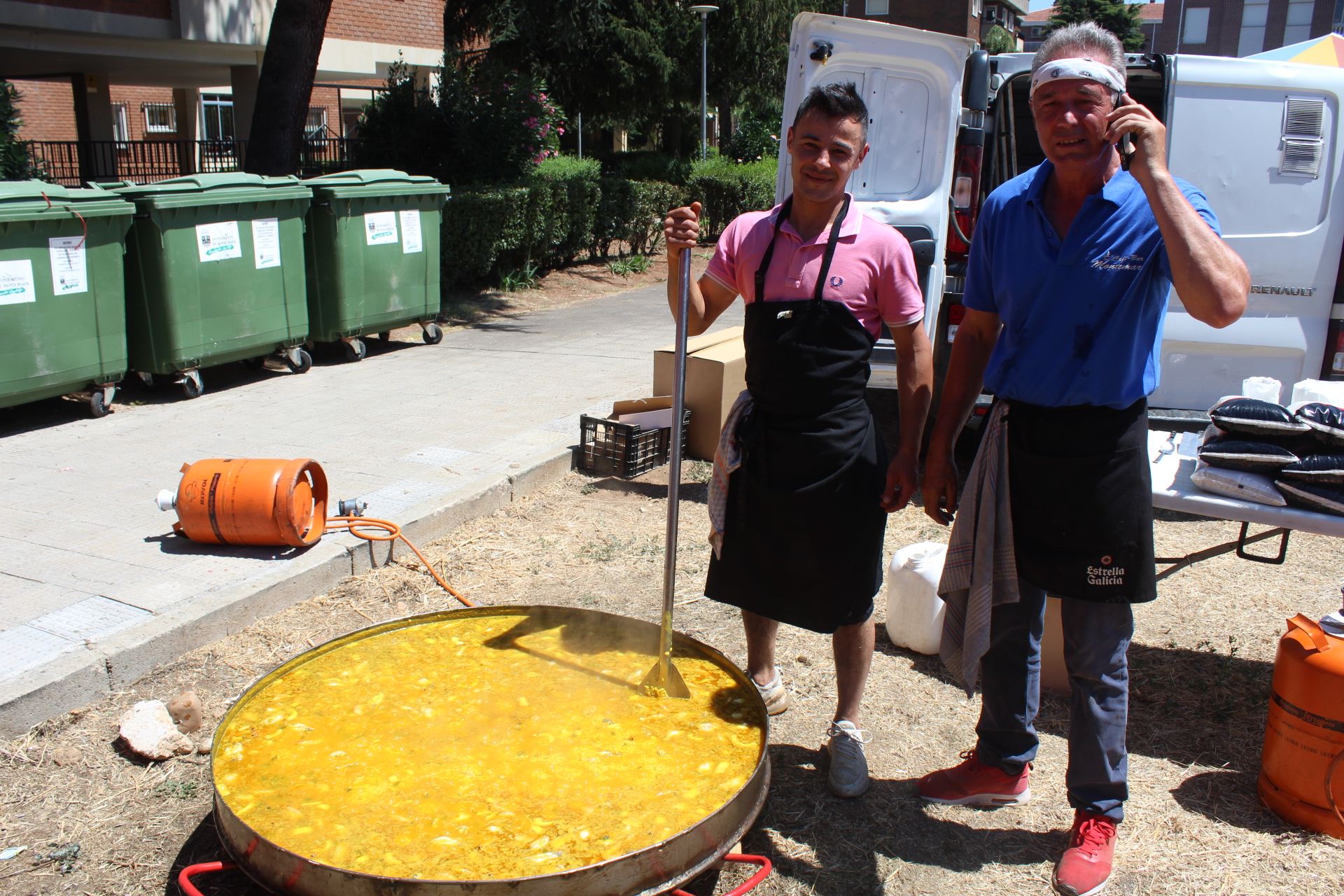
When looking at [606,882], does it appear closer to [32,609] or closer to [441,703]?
[441,703]

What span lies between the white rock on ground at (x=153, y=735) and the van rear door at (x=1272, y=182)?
4675mm

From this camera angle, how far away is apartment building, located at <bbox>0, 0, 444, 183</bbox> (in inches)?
612

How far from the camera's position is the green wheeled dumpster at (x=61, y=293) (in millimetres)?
6242

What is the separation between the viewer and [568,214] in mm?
14328

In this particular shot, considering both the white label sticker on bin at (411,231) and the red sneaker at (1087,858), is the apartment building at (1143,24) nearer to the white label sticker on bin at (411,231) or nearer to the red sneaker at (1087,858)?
the white label sticker on bin at (411,231)

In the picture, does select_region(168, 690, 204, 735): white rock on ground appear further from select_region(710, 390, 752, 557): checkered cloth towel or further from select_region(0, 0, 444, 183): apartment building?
select_region(0, 0, 444, 183): apartment building

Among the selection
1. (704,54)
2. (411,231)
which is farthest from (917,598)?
(704,54)

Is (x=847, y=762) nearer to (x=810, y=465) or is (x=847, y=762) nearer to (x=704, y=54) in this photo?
(x=810, y=465)

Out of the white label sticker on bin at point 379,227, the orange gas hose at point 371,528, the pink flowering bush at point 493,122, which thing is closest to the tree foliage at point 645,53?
the pink flowering bush at point 493,122

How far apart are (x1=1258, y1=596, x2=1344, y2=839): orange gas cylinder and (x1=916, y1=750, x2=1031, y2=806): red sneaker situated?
0.70 meters

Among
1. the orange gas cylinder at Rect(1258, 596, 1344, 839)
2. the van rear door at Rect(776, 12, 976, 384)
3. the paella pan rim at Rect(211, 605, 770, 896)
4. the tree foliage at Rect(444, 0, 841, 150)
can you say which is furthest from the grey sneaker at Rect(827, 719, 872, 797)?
the tree foliage at Rect(444, 0, 841, 150)

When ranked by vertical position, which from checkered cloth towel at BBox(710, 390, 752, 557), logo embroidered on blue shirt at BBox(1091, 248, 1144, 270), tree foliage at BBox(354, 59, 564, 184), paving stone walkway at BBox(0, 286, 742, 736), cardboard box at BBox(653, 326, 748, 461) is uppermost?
tree foliage at BBox(354, 59, 564, 184)

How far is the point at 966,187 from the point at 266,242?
5068 millimetres

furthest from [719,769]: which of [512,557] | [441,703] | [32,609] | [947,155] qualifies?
[947,155]
